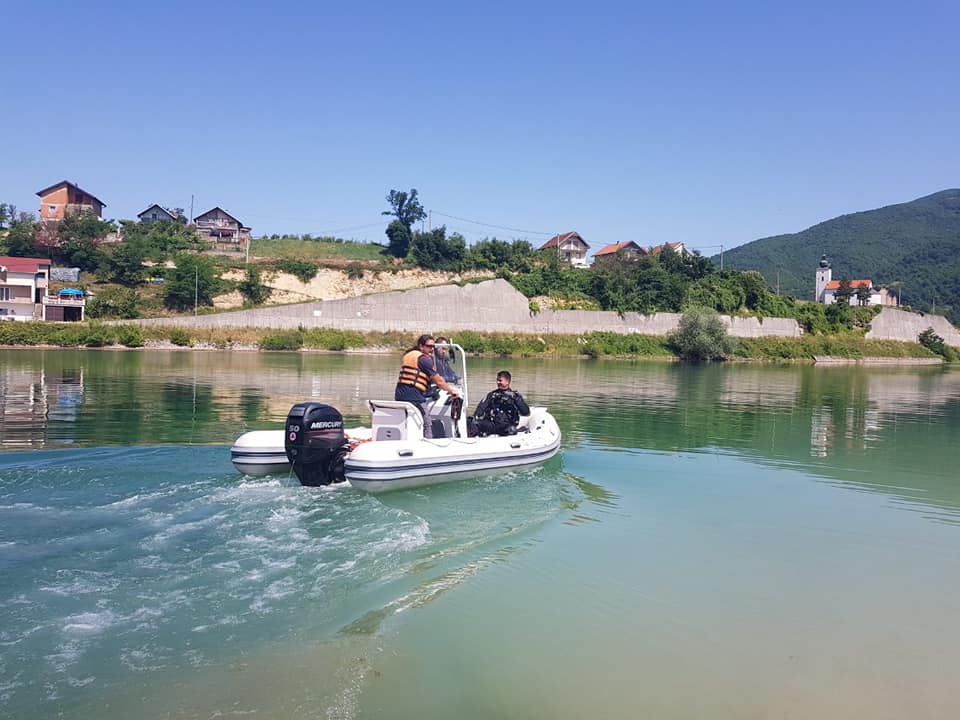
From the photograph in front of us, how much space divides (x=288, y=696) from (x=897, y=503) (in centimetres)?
943

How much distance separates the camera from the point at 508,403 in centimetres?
1259

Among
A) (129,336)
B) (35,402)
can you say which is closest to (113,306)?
(129,336)

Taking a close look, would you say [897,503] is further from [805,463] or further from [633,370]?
[633,370]

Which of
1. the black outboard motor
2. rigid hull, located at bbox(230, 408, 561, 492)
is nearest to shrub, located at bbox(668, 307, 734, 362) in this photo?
rigid hull, located at bbox(230, 408, 561, 492)

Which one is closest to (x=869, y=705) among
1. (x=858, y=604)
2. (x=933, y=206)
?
(x=858, y=604)

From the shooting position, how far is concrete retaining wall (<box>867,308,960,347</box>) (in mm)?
71812

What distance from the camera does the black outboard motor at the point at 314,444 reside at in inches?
372

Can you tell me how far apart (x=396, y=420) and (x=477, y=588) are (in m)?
4.18

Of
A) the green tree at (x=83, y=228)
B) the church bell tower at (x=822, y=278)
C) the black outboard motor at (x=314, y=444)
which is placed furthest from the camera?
the church bell tower at (x=822, y=278)

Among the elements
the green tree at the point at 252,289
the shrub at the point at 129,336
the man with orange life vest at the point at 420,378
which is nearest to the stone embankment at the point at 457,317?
the shrub at the point at 129,336

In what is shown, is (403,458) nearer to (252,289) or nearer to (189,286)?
(189,286)

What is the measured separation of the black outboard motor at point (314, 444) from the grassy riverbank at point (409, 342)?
38.4m

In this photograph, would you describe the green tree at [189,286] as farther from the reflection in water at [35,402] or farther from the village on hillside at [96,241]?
the reflection in water at [35,402]

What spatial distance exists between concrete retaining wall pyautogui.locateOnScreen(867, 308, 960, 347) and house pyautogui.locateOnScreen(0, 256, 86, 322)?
216ft
